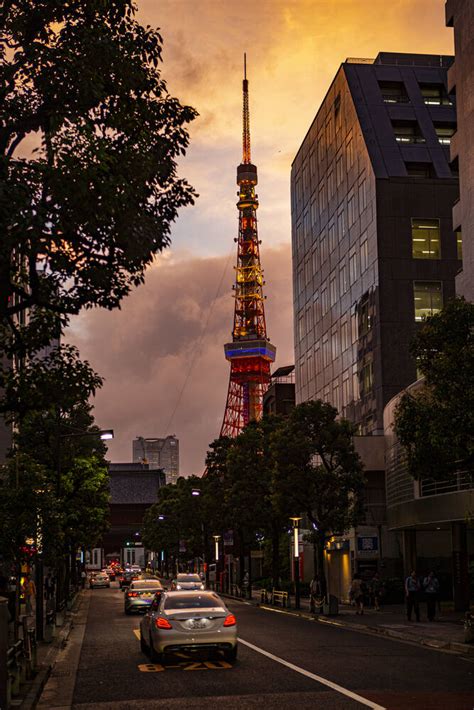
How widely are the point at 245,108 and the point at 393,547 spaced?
148939 mm

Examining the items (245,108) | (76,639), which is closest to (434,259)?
(76,639)

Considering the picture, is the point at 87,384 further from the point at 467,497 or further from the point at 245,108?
the point at 245,108

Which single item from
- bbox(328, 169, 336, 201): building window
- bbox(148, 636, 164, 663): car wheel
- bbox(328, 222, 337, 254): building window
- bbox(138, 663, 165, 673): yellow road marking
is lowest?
bbox(138, 663, 165, 673): yellow road marking

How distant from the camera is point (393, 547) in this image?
60.8 metres

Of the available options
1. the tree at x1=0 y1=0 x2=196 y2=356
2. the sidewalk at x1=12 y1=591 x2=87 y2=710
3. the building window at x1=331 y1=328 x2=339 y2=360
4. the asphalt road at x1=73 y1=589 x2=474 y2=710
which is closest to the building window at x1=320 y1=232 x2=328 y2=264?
the building window at x1=331 y1=328 x2=339 y2=360

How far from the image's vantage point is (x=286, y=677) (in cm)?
1995

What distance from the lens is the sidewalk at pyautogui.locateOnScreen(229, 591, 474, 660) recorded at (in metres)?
28.0

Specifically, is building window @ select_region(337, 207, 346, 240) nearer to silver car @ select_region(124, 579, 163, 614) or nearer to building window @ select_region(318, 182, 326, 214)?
building window @ select_region(318, 182, 326, 214)

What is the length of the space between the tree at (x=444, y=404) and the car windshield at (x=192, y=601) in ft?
20.3

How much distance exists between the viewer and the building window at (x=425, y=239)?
67938 millimetres

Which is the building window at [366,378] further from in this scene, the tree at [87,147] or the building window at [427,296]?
the tree at [87,147]

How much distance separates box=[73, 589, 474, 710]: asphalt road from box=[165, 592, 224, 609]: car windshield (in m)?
1.16

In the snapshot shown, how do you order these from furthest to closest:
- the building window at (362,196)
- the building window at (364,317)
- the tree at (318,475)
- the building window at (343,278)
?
the building window at (343,278), the building window at (362,196), the building window at (364,317), the tree at (318,475)

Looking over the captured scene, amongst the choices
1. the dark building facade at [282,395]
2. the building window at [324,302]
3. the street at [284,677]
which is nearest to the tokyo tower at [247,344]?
Answer: the dark building facade at [282,395]
